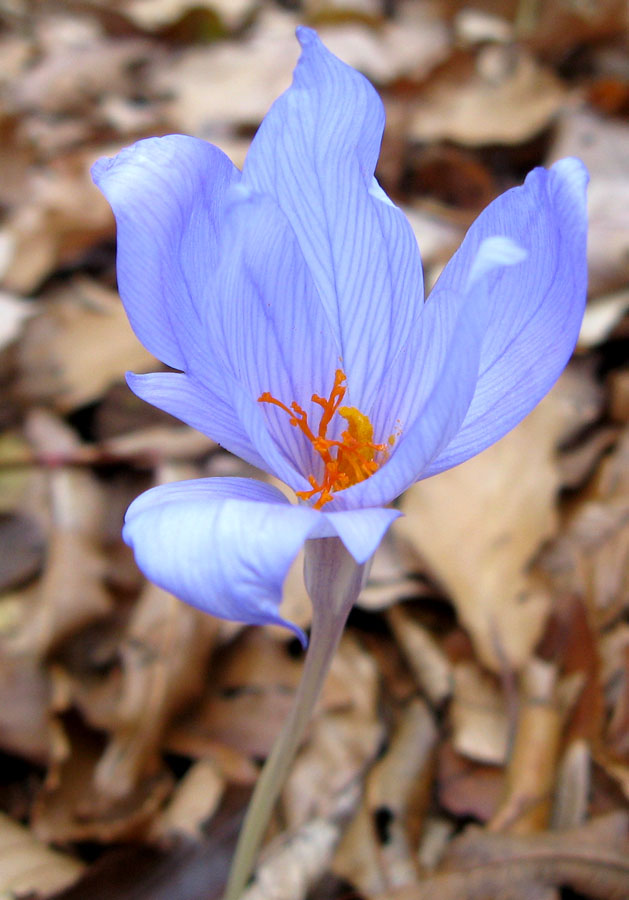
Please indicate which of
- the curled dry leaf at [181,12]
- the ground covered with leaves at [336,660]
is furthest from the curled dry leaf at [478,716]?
the curled dry leaf at [181,12]

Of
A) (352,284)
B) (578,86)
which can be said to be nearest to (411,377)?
(352,284)

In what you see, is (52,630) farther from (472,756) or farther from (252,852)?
(472,756)

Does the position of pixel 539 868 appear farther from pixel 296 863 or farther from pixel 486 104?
pixel 486 104

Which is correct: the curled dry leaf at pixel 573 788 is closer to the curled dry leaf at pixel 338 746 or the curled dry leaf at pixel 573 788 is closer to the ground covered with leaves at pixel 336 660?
the ground covered with leaves at pixel 336 660

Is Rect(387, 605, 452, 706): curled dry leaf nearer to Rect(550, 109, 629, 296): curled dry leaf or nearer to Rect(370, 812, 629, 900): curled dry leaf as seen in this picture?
Rect(370, 812, 629, 900): curled dry leaf

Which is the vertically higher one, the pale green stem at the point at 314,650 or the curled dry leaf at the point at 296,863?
the pale green stem at the point at 314,650

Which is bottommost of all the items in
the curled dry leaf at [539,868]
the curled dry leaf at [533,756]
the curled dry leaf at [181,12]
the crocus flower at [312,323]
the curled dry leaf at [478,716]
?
the curled dry leaf at [478,716]
